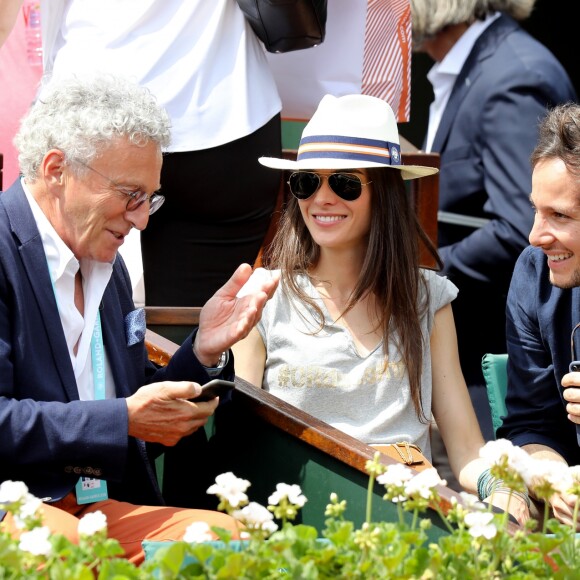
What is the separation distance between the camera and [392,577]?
1.55 meters

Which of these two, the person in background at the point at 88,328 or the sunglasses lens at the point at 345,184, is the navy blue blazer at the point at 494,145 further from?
the person in background at the point at 88,328

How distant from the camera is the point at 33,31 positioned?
3.92 meters

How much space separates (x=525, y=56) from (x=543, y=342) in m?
1.96

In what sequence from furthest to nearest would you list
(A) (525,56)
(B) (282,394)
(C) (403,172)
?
(A) (525,56) < (C) (403,172) < (B) (282,394)

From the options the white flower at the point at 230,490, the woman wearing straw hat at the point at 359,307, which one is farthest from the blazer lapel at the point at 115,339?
the white flower at the point at 230,490

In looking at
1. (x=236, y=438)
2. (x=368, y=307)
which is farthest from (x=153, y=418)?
(x=368, y=307)

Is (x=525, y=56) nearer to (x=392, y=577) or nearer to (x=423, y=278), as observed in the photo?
(x=423, y=278)

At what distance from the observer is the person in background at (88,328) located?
251 cm

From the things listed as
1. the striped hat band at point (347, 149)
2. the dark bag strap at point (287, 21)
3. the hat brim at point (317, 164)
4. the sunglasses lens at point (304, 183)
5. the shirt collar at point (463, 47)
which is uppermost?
the dark bag strap at point (287, 21)

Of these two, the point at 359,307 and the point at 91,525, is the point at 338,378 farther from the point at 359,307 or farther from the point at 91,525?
the point at 91,525

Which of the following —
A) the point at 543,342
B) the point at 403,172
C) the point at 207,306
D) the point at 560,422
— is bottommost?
the point at 560,422

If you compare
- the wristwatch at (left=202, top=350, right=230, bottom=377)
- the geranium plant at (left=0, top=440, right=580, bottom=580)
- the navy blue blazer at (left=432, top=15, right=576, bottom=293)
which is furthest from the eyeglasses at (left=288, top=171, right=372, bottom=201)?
the geranium plant at (left=0, top=440, right=580, bottom=580)

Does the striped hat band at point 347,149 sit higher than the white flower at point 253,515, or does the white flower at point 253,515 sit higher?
the striped hat band at point 347,149

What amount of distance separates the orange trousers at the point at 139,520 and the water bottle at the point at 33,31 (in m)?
1.80
